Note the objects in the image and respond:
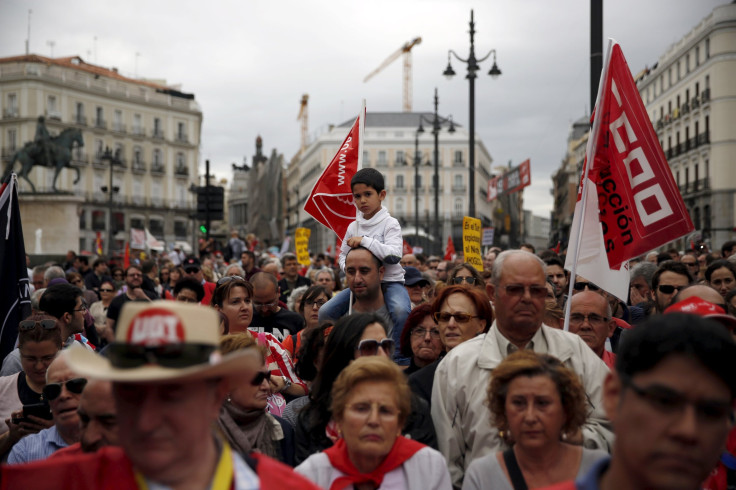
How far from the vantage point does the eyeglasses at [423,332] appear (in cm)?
553

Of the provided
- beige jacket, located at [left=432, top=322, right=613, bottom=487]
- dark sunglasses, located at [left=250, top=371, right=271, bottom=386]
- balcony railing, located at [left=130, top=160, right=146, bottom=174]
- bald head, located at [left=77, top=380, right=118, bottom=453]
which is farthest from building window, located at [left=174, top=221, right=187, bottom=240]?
bald head, located at [left=77, top=380, right=118, bottom=453]

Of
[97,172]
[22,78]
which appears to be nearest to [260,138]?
[97,172]

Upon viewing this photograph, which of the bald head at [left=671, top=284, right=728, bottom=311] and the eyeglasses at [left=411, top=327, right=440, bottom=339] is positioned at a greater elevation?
the bald head at [left=671, top=284, right=728, bottom=311]

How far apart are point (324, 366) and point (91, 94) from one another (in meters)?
81.1

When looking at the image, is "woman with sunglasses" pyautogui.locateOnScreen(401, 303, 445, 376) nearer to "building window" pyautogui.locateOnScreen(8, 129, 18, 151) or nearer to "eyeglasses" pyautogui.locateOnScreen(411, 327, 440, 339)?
"eyeglasses" pyautogui.locateOnScreen(411, 327, 440, 339)

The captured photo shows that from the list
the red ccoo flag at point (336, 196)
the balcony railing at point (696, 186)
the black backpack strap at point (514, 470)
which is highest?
the balcony railing at point (696, 186)

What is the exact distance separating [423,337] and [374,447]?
209 cm

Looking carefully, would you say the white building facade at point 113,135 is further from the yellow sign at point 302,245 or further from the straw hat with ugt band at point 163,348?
the straw hat with ugt band at point 163,348

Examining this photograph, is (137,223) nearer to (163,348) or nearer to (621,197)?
(621,197)

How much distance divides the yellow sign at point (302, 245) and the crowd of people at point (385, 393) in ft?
34.7

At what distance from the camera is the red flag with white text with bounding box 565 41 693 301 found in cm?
589

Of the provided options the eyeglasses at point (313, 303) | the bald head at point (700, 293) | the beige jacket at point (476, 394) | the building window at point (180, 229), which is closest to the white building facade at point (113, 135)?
the building window at point (180, 229)

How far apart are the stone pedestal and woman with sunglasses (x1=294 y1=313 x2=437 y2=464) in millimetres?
33055

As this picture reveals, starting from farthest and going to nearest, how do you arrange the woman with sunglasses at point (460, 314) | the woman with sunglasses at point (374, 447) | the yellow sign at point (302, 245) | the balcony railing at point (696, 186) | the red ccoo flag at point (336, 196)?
the balcony railing at point (696, 186) → the yellow sign at point (302, 245) → the red ccoo flag at point (336, 196) → the woman with sunglasses at point (460, 314) → the woman with sunglasses at point (374, 447)
